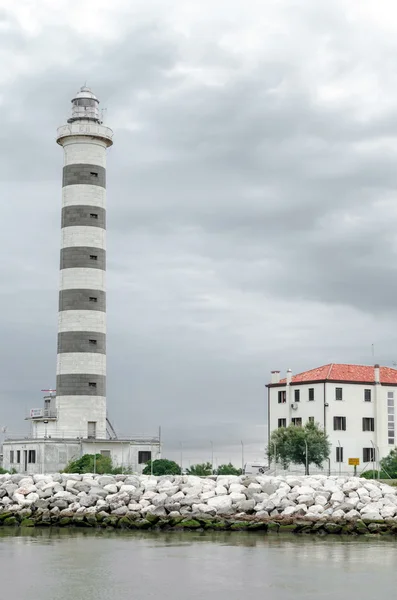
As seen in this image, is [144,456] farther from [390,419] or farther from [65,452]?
[390,419]

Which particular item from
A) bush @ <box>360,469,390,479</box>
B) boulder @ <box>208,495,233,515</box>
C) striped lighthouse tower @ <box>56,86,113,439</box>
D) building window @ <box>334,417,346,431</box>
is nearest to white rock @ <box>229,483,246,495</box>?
boulder @ <box>208,495,233,515</box>

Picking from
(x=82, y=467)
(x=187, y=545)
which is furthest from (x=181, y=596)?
(x=82, y=467)

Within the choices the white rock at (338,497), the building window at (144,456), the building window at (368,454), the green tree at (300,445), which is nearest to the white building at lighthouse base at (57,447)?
the building window at (144,456)

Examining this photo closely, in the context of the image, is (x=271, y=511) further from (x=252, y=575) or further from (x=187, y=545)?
(x=252, y=575)

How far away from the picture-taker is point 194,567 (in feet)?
69.4

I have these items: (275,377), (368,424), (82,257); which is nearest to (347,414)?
(368,424)

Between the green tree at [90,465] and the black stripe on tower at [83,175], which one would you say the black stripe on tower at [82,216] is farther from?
the green tree at [90,465]

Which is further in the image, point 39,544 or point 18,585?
→ point 39,544

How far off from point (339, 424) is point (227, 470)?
825 cm

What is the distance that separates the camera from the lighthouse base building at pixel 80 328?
153 ft

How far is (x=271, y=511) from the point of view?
97.8ft

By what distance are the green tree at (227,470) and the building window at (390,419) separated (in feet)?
34.0

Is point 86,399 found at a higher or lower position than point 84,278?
lower

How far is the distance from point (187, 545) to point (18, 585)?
6.93m
